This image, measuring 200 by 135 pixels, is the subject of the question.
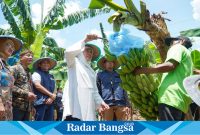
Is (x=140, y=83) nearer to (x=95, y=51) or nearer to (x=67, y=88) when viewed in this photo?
(x=67, y=88)

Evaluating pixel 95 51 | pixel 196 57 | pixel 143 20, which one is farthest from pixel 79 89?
pixel 196 57

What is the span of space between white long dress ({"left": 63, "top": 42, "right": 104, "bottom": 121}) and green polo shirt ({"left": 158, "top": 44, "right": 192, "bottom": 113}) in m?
0.88

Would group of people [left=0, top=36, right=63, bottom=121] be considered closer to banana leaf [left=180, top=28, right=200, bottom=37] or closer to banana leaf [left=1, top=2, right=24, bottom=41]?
banana leaf [left=180, top=28, right=200, bottom=37]

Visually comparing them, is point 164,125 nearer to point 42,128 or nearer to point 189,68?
point 42,128

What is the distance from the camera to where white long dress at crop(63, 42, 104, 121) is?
3.82 m

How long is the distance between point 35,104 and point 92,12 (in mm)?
7657

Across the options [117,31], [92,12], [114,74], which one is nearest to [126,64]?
[117,31]

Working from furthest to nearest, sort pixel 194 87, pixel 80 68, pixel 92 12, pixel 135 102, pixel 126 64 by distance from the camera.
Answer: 1. pixel 92 12
2. pixel 80 68
3. pixel 135 102
4. pixel 126 64
5. pixel 194 87

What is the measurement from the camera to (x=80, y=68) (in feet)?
13.0

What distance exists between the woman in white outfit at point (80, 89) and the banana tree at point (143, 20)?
0.32m

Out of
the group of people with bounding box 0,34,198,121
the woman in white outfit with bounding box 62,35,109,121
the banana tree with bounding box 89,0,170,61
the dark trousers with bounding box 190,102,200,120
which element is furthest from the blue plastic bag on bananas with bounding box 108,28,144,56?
the dark trousers with bounding box 190,102,200,120

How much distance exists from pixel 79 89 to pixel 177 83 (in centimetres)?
106

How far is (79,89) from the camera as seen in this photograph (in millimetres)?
3885

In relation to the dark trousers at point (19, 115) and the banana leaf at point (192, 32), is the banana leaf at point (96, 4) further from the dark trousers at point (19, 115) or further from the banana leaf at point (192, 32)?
the banana leaf at point (192, 32)
